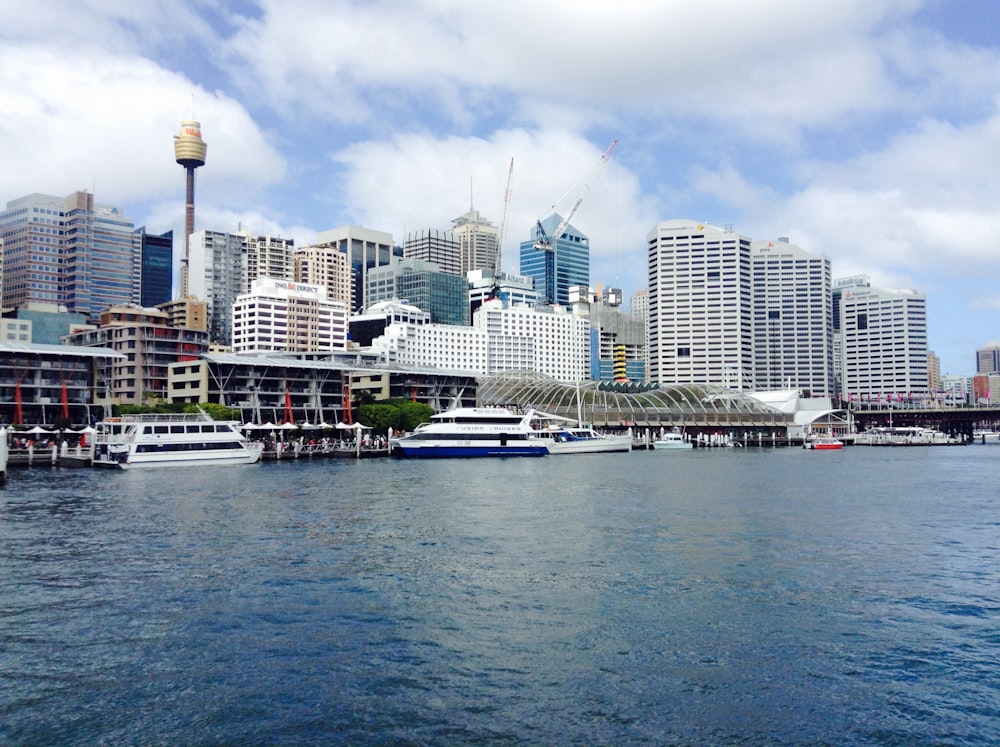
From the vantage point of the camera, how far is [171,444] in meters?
92.6

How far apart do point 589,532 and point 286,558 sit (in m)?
16.9

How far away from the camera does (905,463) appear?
12225cm

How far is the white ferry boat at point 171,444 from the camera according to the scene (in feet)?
297

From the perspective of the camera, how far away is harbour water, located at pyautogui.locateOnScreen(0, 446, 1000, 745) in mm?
20609

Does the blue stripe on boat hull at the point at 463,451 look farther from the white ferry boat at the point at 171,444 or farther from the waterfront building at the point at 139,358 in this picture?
the waterfront building at the point at 139,358

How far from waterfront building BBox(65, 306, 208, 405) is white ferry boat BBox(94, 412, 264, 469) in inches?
1955

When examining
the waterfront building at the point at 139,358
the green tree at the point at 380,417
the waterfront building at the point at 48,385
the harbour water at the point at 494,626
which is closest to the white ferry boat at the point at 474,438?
the green tree at the point at 380,417

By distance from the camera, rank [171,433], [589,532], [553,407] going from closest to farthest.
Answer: [589,532] → [171,433] → [553,407]

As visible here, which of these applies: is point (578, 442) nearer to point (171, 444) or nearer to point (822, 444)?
point (171, 444)

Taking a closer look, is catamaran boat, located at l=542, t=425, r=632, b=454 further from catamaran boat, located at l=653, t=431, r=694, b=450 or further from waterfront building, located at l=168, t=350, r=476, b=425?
waterfront building, located at l=168, t=350, r=476, b=425

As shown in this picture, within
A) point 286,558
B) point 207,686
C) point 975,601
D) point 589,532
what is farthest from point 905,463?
point 207,686

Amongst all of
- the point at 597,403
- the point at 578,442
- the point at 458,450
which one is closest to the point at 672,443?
the point at 597,403

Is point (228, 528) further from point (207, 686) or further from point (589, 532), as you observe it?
point (207, 686)

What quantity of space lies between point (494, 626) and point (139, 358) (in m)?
139
